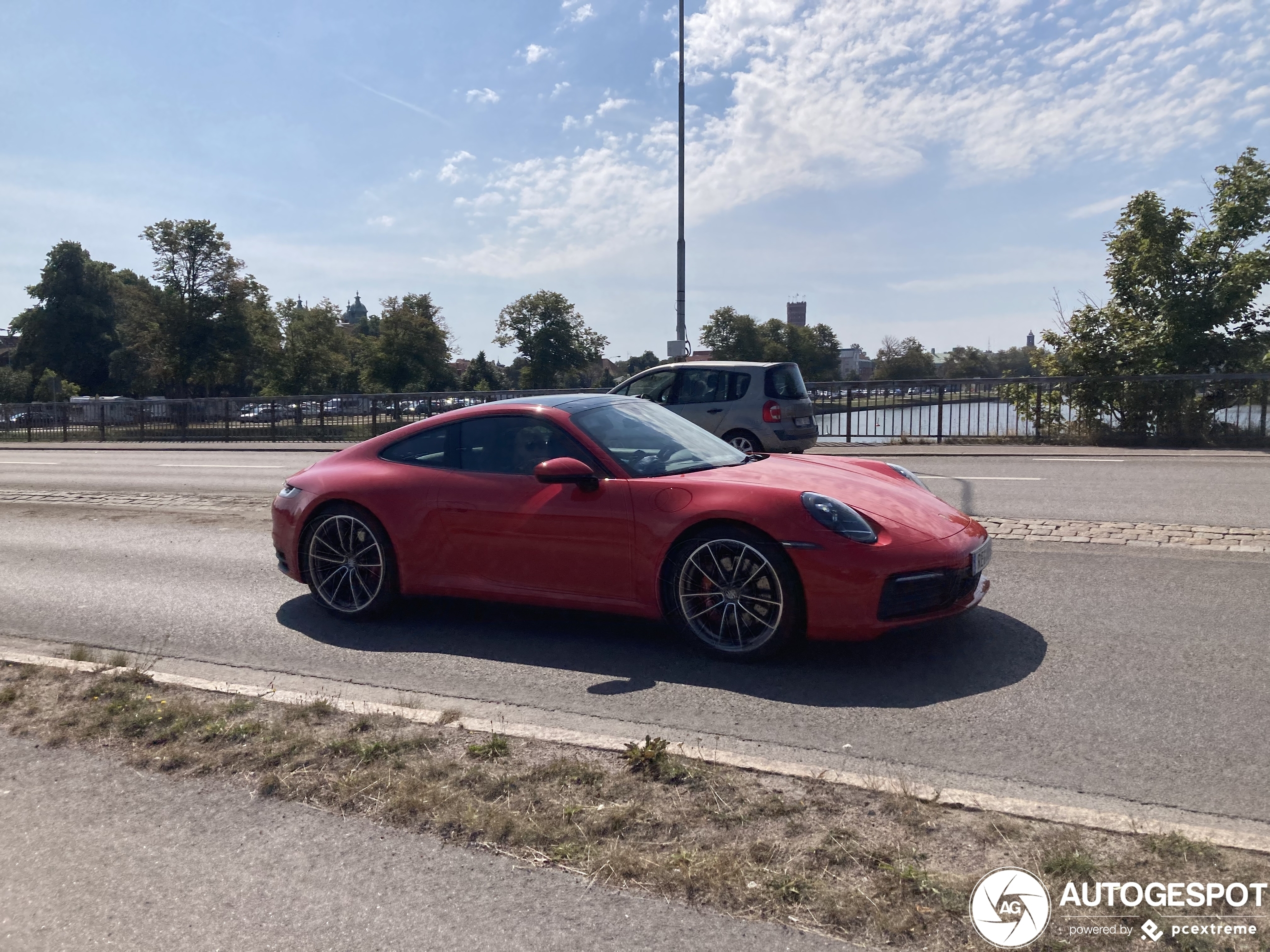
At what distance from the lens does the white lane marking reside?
39.5 ft

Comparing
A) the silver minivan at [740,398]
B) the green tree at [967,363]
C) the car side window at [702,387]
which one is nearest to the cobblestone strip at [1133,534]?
the silver minivan at [740,398]

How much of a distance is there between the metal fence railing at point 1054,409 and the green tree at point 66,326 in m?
79.8

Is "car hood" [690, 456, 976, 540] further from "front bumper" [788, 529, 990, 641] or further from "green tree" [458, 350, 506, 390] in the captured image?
"green tree" [458, 350, 506, 390]

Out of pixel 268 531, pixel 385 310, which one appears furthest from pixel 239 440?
pixel 385 310

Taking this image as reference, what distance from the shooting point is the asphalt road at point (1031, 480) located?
935cm

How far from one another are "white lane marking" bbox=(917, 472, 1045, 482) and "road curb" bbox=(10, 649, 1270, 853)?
9.43m

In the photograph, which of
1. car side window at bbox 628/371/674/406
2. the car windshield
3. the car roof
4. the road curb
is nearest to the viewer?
the road curb

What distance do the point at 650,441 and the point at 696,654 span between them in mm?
1332

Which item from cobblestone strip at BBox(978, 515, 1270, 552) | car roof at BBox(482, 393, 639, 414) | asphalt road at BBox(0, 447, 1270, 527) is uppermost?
car roof at BBox(482, 393, 639, 414)

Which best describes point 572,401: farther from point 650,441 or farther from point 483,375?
point 483,375

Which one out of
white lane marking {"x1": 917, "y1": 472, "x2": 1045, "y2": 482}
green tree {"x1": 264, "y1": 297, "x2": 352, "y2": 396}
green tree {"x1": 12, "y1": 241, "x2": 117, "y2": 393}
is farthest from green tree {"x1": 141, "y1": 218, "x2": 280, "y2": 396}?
white lane marking {"x1": 917, "y1": 472, "x2": 1045, "y2": 482}

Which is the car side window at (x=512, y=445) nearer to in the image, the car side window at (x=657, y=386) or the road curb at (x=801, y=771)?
the road curb at (x=801, y=771)

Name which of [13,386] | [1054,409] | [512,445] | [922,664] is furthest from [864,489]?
[13,386]

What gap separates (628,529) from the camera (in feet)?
16.7
